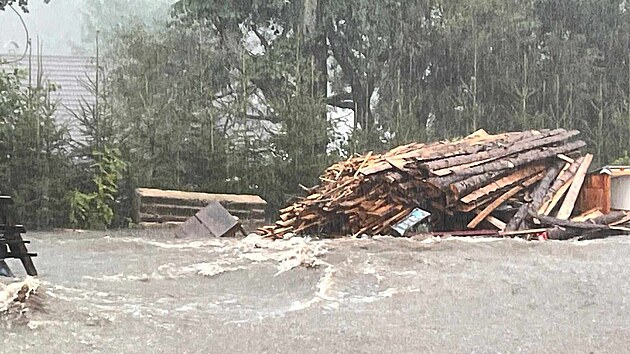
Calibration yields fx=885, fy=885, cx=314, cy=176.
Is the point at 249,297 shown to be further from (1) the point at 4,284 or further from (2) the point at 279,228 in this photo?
(2) the point at 279,228

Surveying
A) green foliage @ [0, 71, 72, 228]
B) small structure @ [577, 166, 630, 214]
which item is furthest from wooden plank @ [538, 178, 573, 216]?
green foliage @ [0, 71, 72, 228]

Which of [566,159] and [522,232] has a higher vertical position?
[566,159]

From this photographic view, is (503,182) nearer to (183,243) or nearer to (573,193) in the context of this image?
(573,193)

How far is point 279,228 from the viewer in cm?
1244

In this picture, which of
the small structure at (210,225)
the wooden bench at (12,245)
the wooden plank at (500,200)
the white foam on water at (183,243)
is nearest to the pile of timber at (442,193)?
the wooden plank at (500,200)

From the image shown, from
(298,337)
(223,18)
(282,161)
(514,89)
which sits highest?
(223,18)

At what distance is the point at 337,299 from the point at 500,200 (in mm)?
6293

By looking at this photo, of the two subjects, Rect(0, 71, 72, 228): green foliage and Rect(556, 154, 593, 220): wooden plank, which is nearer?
Rect(556, 154, 593, 220): wooden plank

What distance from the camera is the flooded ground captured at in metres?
5.25

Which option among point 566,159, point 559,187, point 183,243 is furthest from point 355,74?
point 183,243

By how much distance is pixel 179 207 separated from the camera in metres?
14.9

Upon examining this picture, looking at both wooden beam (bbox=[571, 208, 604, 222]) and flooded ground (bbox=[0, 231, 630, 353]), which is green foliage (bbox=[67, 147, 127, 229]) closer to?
flooded ground (bbox=[0, 231, 630, 353])

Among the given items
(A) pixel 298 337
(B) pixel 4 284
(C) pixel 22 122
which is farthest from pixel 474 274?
(C) pixel 22 122

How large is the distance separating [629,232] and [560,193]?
149cm
